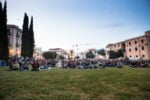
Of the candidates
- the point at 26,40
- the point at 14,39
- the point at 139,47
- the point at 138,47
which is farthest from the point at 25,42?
the point at 138,47

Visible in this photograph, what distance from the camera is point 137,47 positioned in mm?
79250

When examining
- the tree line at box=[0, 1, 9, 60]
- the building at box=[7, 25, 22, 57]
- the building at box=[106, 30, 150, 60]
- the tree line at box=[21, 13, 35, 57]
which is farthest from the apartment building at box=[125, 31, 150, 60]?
the tree line at box=[0, 1, 9, 60]

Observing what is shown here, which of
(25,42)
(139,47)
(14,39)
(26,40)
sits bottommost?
(139,47)

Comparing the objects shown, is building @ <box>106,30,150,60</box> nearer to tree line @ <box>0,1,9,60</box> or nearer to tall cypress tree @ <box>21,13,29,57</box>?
tall cypress tree @ <box>21,13,29,57</box>

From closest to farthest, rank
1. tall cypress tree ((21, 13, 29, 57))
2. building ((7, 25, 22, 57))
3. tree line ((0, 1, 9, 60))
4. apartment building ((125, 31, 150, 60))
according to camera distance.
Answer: tree line ((0, 1, 9, 60)), tall cypress tree ((21, 13, 29, 57)), building ((7, 25, 22, 57)), apartment building ((125, 31, 150, 60))

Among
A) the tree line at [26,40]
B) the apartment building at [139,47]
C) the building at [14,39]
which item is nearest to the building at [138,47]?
the apartment building at [139,47]

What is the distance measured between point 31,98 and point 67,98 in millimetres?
1611

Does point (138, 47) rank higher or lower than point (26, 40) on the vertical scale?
lower

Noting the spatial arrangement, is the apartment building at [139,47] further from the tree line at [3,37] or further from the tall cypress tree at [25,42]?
the tree line at [3,37]

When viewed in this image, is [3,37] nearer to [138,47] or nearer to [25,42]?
[25,42]

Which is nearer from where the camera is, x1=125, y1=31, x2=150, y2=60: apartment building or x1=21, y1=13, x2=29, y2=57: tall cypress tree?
x1=21, y1=13, x2=29, y2=57: tall cypress tree

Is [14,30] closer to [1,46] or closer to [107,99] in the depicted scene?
[1,46]

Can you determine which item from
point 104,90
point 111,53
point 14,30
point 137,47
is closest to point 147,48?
point 137,47

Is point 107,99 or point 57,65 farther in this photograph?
point 57,65
